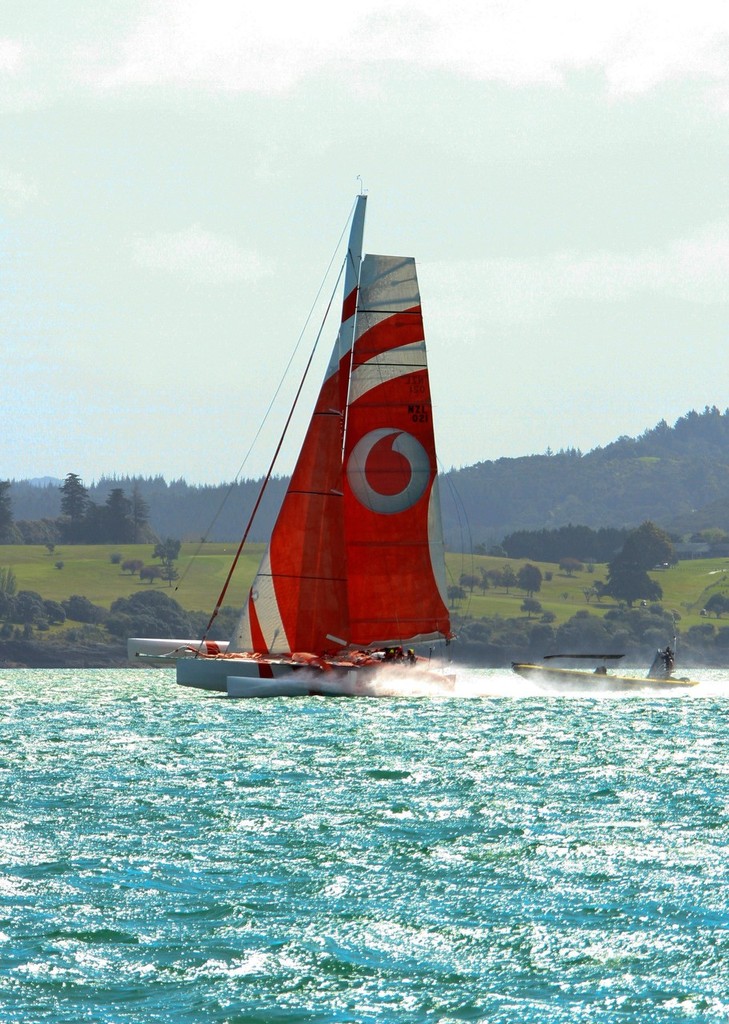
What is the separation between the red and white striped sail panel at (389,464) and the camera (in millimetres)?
64062

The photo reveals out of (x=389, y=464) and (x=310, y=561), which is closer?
(x=310, y=561)

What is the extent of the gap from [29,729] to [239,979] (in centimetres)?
4029

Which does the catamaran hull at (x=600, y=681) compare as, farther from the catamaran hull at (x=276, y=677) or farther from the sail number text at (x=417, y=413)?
the catamaran hull at (x=276, y=677)

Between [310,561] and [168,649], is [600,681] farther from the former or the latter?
[168,649]

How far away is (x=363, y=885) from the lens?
881 inches

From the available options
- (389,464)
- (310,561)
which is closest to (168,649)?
(310,561)

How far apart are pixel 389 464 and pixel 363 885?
4254 cm

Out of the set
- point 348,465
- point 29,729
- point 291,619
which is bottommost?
point 29,729

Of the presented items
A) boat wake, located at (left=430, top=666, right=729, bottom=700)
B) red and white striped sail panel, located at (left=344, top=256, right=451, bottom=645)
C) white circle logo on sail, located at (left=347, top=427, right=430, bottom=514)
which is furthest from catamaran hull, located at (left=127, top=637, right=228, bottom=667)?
boat wake, located at (left=430, top=666, right=729, bottom=700)

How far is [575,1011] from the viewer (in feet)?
52.3

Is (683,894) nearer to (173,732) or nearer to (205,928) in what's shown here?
(205,928)

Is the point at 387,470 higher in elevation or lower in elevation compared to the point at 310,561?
higher

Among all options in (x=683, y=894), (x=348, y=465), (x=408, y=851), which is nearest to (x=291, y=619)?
(x=348, y=465)

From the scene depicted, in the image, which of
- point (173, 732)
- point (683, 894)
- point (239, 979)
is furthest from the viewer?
point (173, 732)
